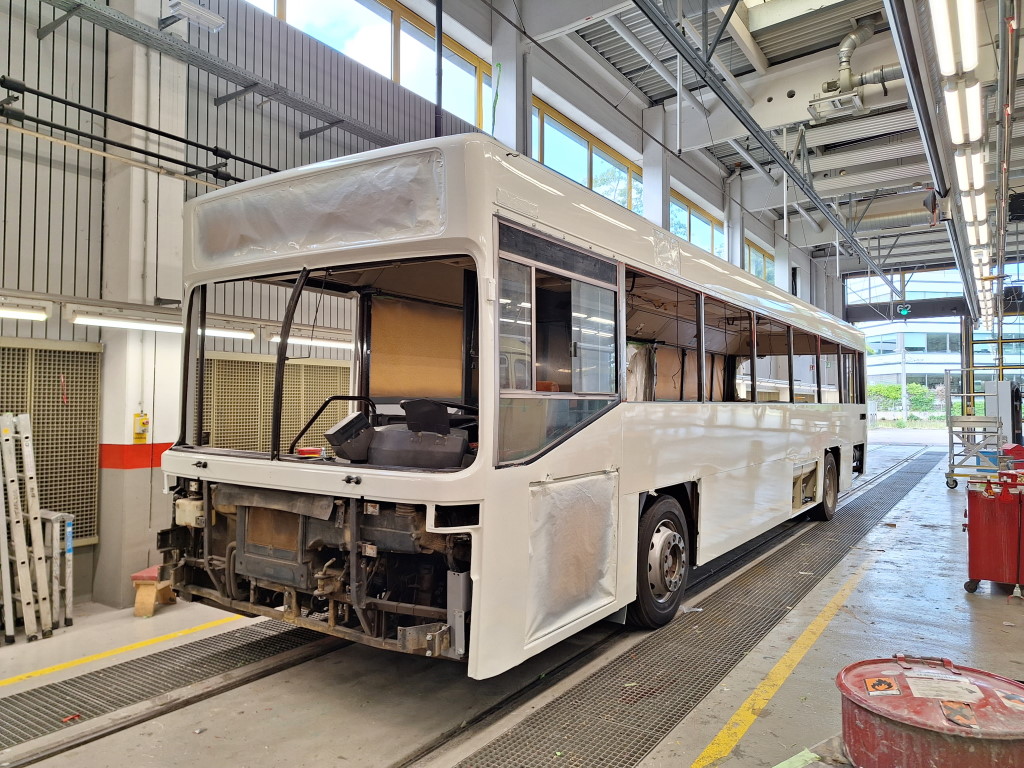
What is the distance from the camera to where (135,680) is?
407 cm

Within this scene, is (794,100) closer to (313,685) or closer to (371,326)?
(371,326)

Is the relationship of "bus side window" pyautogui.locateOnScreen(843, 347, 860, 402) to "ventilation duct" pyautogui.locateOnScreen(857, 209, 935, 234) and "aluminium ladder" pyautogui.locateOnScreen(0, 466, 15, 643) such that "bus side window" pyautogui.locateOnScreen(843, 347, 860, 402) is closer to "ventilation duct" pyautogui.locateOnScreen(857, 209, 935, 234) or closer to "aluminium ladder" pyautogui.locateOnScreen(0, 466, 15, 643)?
"ventilation duct" pyautogui.locateOnScreen(857, 209, 935, 234)

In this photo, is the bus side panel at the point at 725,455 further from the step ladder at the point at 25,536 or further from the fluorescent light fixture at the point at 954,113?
the step ladder at the point at 25,536

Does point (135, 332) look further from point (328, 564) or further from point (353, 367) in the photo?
point (328, 564)

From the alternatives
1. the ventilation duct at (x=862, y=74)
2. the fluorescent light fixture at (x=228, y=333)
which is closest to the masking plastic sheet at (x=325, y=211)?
the fluorescent light fixture at (x=228, y=333)

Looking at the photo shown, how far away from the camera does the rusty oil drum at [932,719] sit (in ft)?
6.75

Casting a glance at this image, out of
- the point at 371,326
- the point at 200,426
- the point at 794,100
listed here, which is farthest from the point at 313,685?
the point at 794,100

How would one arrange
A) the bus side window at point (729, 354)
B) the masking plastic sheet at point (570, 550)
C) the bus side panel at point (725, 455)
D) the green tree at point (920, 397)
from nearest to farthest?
the masking plastic sheet at point (570, 550) < the bus side panel at point (725, 455) < the bus side window at point (729, 354) < the green tree at point (920, 397)

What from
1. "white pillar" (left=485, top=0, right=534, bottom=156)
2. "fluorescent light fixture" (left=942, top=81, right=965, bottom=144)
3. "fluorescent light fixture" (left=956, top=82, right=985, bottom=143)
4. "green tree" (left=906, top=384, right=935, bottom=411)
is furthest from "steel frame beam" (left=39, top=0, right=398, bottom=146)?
"green tree" (left=906, top=384, right=935, bottom=411)

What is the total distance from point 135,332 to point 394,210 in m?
3.73

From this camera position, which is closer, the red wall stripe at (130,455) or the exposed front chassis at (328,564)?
the exposed front chassis at (328,564)

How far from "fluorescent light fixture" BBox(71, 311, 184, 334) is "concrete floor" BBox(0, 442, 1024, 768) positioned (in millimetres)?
2451

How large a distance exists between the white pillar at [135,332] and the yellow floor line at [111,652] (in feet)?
3.75

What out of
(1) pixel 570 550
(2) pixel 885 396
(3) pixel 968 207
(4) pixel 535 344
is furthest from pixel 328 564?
(2) pixel 885 396
